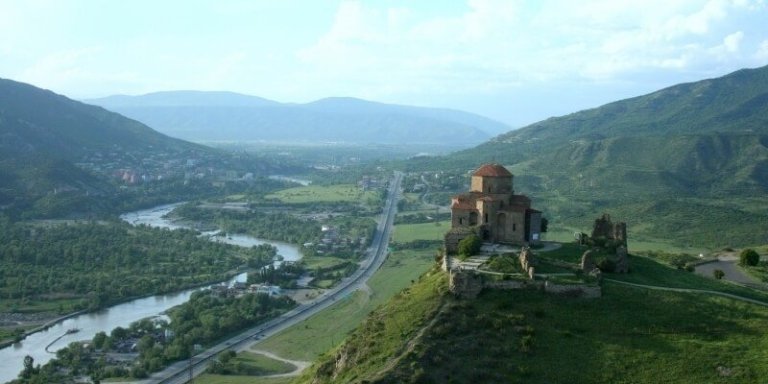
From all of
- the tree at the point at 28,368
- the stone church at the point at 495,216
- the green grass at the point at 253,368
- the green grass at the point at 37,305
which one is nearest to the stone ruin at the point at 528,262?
Result: the stone church at the point at 495,216

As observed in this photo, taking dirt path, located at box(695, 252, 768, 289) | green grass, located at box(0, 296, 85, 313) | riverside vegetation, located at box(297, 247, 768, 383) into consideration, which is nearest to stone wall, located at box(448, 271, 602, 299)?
riverside vegetation, located at box(297, 247, 768, 383)

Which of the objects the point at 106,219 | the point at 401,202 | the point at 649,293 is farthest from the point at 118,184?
the point at 649,293

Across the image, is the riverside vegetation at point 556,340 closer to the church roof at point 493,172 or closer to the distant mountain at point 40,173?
the church roof at point 493,172

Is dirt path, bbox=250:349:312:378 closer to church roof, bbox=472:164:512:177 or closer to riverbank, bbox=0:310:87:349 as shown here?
church roof, bbox=472:164:512:177

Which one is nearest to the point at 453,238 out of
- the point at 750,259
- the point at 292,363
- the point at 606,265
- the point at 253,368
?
the point at 606,265

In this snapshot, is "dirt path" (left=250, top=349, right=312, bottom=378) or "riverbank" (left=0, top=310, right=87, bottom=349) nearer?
"dirt path" (left=250, top=349, right=312, bottom=378)

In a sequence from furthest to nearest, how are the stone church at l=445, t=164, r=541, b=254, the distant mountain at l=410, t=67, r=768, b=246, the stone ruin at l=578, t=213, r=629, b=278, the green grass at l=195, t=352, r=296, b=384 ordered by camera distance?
1. the distant mountain at l=410, t=67, r=768, b=246
2. the green grass at l=195, t=352, r=296, b=384
3. the stone church at l=445, t=164, r=541, b=254
4. the stone ruin at l=578, t=213, r=629, b=278

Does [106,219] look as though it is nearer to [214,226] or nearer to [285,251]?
[214,226]
